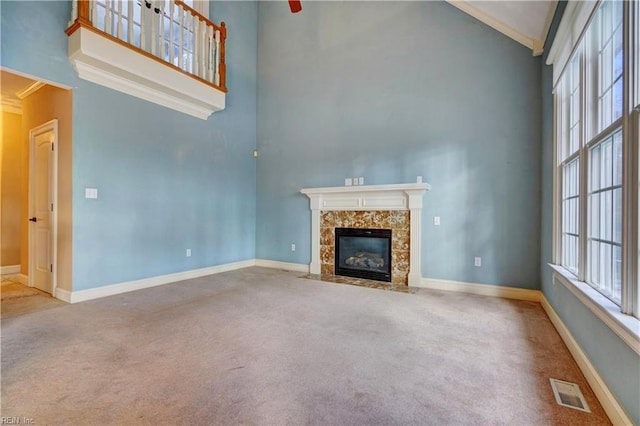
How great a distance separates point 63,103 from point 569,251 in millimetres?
5572

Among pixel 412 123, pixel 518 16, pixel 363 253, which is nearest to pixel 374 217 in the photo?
pixel 363 253

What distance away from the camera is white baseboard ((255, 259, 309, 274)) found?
5211 millimetres

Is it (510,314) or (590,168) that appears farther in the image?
(510,314)

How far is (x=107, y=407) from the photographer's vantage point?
4.99 ft

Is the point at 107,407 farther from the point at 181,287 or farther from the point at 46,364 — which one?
the point at 181,287

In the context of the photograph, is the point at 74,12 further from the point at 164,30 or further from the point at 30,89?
the point at 30,89

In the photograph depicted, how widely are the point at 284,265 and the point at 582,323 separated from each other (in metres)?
4.19

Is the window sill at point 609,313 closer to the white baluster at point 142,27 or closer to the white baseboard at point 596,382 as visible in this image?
the white baseboard at point 596,382

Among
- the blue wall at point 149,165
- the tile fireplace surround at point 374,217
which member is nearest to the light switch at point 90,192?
the blue wall at point 149,165

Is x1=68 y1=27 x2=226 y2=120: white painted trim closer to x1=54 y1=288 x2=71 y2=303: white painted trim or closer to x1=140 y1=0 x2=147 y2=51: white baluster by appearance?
x1=140 y1=0 x2=147 y2=51: white baluster

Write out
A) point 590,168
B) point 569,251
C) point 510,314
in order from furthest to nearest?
point 510,314
point 569,251
point 590,168

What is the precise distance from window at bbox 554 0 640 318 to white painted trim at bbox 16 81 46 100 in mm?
5613

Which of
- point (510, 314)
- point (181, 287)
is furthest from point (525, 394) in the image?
point (181, 287)

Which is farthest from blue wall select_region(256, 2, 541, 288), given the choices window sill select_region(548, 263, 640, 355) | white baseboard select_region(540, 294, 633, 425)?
window sill select_region(548, 263, 640, 355)
